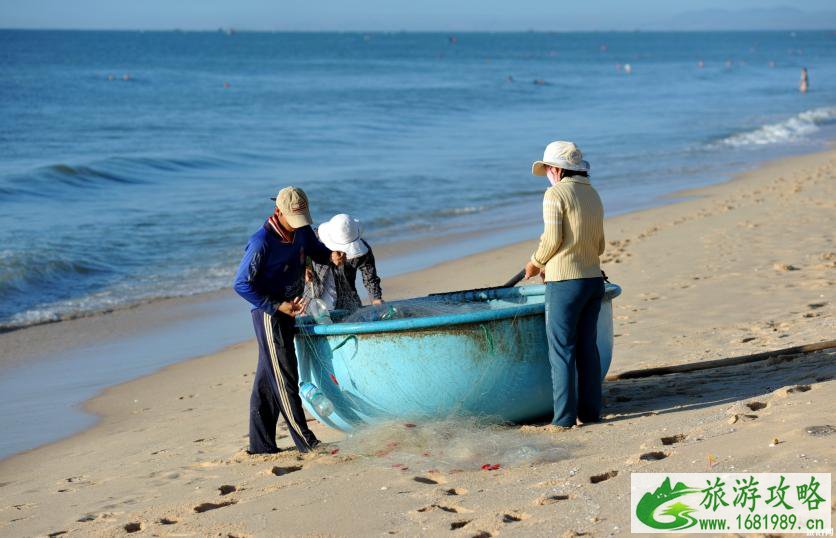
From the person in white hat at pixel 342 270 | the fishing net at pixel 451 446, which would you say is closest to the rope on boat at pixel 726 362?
the fishing net at pixel 451 446

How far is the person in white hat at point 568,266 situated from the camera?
559 cm

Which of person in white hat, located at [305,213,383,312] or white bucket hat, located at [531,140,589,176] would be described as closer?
white bucket hat, located at [531,140,589,176]

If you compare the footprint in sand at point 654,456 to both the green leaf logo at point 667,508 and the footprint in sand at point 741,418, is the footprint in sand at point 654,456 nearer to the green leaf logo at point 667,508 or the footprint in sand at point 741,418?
the green leaf logo at point 667,508

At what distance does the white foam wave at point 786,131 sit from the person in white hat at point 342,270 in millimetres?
23313

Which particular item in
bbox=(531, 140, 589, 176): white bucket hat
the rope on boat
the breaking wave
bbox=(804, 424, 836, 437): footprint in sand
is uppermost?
the breaking wave

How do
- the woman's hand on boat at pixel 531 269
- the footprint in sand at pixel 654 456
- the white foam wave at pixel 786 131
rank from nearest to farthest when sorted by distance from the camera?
1. the footprint in sand at pixel 654 456
2. the woman's hand on boat at pixel 531 269
3. the white foam wave at pixel 786 131

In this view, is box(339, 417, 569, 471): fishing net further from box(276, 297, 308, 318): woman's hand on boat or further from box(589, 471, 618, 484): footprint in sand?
box(276, 297, 308, 318): woman's hand on boat

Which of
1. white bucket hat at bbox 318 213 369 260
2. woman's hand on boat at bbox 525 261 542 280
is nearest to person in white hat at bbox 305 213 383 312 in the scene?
white bucket hat at bbox 318 213 369 260

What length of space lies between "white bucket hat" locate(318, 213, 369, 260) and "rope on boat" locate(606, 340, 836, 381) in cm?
207

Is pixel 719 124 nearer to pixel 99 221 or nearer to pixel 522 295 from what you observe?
pixel 99 221

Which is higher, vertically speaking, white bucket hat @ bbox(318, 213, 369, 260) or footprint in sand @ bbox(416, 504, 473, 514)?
white bucket hat @ bbox(318, 213, 369, 260)

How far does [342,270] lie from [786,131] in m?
27.2

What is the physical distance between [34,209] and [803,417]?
16.0 meters

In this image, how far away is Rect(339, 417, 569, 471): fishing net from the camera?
5.23m
